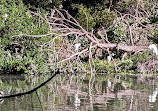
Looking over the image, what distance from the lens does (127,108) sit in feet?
22.3

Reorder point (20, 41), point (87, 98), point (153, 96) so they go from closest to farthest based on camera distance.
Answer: point (87, 98) → point (153, 96) → point (20, 41)

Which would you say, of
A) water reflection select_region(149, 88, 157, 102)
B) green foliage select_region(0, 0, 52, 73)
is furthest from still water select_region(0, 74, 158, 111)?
green foliage select_region(0, 0, 52, 73)

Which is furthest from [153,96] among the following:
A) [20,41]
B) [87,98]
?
[20,41]

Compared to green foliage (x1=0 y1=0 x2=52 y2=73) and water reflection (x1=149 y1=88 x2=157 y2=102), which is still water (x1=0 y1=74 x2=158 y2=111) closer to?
water reflection (x1=149 y1=88 x2=157 y2=102)

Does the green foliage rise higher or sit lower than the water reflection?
higher

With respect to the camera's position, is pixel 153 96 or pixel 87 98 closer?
pixel 87 98

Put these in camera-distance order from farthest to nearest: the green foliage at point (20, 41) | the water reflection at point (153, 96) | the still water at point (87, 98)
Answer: the green foliage at point (20, 41)
the water reflection at point (153, 96)
the still water at point (87, 98)

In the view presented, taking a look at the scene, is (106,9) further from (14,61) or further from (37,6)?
(14,61)

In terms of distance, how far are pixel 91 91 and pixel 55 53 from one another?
142 inches

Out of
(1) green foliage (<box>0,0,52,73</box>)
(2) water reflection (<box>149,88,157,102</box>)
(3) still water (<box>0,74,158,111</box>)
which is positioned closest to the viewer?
(3) still water (<box>0,74,158,111</box>)

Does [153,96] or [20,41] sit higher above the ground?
[20,41]

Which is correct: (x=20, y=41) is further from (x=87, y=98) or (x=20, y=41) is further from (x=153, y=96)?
(x=153, y=96)

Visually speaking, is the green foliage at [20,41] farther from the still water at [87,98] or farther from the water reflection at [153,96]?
the water reflection at [153,96]

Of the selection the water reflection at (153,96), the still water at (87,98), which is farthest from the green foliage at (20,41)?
the water reflection at (153,96)
